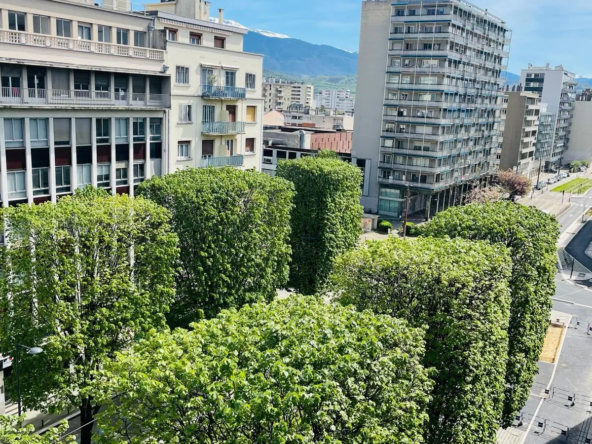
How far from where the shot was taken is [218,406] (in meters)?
16.4

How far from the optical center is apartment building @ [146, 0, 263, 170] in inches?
1982

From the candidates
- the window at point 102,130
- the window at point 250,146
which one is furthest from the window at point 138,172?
the window at point 250,146

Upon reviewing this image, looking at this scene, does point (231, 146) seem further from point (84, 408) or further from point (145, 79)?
point (84, 408)

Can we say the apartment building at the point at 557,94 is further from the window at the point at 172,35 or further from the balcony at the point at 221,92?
the window at the point at 172,35

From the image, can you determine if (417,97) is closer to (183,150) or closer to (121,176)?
(183,150)

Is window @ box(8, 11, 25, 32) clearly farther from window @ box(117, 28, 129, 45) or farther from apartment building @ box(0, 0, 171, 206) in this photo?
window @ box(117, 28, 129, 45)

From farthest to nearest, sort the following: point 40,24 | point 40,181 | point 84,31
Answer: point 84,31, point 40,24, point 40,181

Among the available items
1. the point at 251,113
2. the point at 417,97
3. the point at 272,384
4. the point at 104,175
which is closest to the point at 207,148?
the point at 251,113

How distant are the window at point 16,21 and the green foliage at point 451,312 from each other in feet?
94.0

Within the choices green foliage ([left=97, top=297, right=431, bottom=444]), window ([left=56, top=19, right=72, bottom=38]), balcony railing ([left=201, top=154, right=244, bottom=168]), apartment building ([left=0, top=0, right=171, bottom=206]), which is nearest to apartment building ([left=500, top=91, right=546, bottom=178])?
balcony railing ([left=201, top=154, right=244, bottom=168])

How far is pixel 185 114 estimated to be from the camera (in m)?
51.3

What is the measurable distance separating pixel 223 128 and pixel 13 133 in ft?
66.5

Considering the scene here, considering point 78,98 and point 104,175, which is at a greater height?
point 78,98

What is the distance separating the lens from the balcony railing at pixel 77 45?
38000mm
